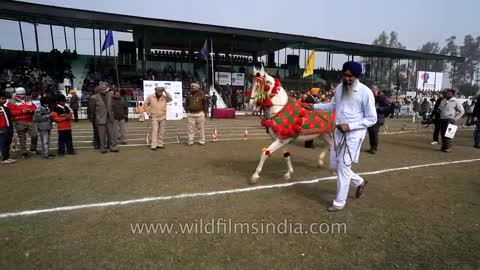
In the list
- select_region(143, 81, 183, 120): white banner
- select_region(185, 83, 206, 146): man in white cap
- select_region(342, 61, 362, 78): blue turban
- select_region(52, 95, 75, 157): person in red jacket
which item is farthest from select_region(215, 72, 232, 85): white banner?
select_region(342, 61, 362, 78): blue turban

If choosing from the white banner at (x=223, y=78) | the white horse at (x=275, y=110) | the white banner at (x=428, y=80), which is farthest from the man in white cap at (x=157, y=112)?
the white banner at (x=428, y=80)

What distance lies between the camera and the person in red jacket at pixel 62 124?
7915mm

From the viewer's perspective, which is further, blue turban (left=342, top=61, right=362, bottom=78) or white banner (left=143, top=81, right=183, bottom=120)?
white banner (left=143, top=81, right=183, bottom=120)

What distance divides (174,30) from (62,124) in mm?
19695

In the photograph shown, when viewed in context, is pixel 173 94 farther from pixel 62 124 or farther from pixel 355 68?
pixel 355 68

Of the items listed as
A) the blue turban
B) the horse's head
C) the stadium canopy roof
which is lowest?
the horse's head

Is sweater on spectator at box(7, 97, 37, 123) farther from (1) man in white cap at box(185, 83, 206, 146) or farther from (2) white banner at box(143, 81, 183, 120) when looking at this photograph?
(2) white banner at box(143, 81, 183, 120)

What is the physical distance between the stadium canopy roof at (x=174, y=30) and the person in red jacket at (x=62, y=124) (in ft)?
51.9

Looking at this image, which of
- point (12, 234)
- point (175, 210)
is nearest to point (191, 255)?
point (175, 210)

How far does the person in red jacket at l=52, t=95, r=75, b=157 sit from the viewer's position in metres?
7.92

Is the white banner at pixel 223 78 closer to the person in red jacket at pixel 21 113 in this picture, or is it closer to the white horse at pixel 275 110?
the person in red jacket at pixel 21 113

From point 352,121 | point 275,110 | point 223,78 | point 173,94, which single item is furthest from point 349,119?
point 223,78

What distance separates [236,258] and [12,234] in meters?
2.70

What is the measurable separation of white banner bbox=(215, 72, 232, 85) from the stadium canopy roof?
339cm
